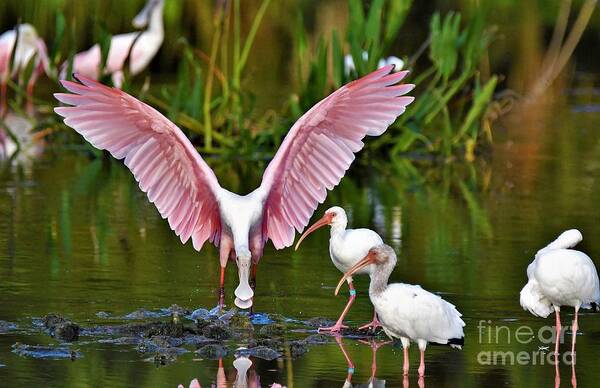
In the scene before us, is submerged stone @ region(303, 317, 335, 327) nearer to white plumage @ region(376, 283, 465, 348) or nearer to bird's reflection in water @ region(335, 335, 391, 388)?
bird's reflection in water @ region(335, 335, 391, 388)

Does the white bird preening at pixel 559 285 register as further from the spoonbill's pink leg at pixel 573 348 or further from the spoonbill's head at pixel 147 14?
the spoonbill's head at pixel 147 14

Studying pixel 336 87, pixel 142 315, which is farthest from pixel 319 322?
pixel 336 87

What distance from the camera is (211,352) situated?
7.94 metres

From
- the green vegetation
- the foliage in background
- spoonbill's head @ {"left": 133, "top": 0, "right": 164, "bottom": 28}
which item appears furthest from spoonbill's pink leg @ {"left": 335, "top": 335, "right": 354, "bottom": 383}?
spoonbill's head @ {"left": 133, "top": 0, "right": 164, "bottom": 28}

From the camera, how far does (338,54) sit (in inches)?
564

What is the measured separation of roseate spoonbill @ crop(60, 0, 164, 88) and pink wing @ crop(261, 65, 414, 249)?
8.16 m

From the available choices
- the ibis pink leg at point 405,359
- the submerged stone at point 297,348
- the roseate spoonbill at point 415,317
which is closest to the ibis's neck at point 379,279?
the roseate spoonbill at point 415,317

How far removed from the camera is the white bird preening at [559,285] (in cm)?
840

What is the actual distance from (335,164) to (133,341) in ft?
6.33

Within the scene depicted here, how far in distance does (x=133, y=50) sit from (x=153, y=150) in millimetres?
9935

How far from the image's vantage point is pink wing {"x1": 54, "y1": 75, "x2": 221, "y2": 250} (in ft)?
29.6

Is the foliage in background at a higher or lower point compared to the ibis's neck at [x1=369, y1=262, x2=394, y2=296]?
higher

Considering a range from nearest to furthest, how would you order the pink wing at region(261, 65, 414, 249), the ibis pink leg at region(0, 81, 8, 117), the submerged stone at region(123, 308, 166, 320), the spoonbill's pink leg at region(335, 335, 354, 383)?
the spoonbill's pink leg at region(335, 335, 354, 383), the submerged stone at region(123, 308, 166, 320), the pink wing at region(261, 65, 414, 249), the ibis pink leg at region(0, 81, 8, 117)

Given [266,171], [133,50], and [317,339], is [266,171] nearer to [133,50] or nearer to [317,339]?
[317,339]
